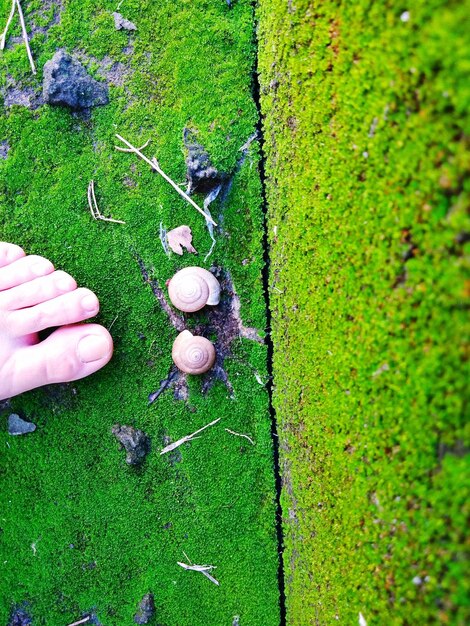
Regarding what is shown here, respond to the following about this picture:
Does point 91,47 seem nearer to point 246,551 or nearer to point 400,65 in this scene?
point 400,65

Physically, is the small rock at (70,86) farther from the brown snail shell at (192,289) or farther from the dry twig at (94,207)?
the brown snail shell at (192,289)

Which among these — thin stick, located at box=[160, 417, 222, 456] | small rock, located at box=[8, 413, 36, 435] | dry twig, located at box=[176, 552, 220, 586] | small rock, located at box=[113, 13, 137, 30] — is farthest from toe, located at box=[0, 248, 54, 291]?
dry twig, located at box=[176, 552, 220, 586]

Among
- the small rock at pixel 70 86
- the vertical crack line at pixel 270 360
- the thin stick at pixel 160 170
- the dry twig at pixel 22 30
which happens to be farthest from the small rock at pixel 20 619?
the dry twig at pixel 22 30

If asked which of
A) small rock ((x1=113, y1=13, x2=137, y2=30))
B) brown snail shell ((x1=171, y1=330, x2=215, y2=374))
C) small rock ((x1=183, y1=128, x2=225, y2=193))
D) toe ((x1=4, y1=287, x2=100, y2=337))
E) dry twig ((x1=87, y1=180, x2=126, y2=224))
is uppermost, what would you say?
small rock ((x1=113, y1=13, x2=137, y2=30))

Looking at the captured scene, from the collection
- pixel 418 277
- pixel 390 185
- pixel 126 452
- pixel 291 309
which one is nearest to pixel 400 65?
pixel 390 185

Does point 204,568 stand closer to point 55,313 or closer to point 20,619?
point 20,619

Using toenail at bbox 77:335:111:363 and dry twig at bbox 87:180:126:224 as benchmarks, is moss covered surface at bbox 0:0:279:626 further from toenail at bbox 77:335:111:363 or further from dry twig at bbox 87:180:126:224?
toenail at bbox 77:335:111:363
